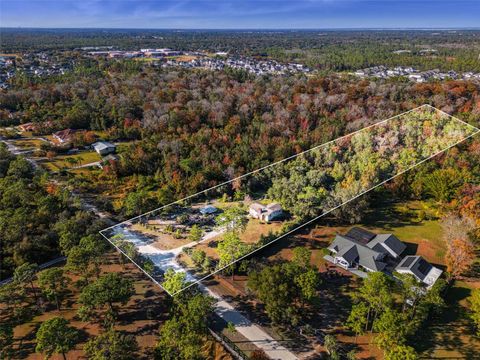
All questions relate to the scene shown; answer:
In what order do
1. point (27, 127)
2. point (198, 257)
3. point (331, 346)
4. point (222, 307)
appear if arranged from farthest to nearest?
1. point (27, 127)
2. point (222, 307)
3. point (331, 346)
4. point (198, 257)

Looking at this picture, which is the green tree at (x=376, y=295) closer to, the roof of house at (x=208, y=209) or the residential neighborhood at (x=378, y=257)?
the residential neighborhood at (x=378, y=257)

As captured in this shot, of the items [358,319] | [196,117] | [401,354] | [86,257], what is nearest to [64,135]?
[196,117]

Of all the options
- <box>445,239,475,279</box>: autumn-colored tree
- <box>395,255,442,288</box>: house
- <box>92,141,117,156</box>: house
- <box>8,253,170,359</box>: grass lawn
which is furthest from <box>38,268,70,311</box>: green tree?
<box>92,141,117,156</box>: house

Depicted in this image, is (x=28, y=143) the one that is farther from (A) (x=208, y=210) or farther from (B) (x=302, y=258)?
(A) (x=208, y=210)

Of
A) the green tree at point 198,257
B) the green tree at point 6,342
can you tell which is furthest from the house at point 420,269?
the green tree at point 6,342

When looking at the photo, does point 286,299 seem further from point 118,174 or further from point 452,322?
point 118,174

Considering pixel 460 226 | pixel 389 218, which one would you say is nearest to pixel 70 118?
pixel 389 218
